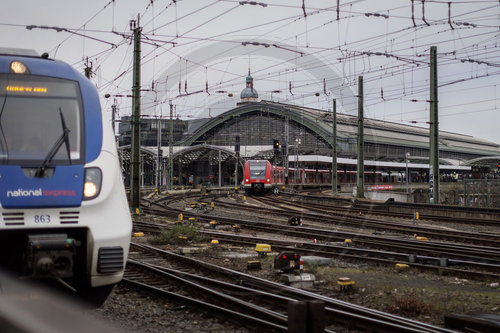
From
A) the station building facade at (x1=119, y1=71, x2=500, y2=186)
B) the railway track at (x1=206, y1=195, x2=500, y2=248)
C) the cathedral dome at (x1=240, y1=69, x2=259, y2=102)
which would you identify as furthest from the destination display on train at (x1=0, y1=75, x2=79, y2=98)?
the cathedral dome at (x1=240, y1=69, x2=259, y2=102)

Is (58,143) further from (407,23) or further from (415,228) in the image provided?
(407,23)

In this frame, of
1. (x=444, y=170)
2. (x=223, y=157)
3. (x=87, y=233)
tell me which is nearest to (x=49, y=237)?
(x=87, y=233)

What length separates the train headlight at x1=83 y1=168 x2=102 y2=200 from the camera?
5094 millimetres

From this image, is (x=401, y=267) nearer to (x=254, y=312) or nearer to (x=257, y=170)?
(x=254, y=312)

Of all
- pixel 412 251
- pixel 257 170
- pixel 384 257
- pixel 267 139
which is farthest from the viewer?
pixel 267 139

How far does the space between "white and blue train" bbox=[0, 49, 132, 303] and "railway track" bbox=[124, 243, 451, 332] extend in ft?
5.87

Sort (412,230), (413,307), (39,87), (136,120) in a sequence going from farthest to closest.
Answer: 1. (136,120)
2. (412,230)
3. (413,307)
4. (39,87)

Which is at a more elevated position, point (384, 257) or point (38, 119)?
point (38, 119)

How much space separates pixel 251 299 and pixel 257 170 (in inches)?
1421

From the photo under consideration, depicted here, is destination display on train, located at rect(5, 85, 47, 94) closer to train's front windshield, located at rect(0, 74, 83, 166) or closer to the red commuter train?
train's front windshield, located at rect(0, 74, 83, 166)

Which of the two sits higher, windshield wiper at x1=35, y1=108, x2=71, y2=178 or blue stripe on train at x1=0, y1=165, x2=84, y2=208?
windshield wiper at x1=35, y1=108, x2=71, y2=178

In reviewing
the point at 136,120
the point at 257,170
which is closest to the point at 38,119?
the point at 136,120

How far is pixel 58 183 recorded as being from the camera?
5031 mm

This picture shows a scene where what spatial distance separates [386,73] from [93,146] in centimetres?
3129
